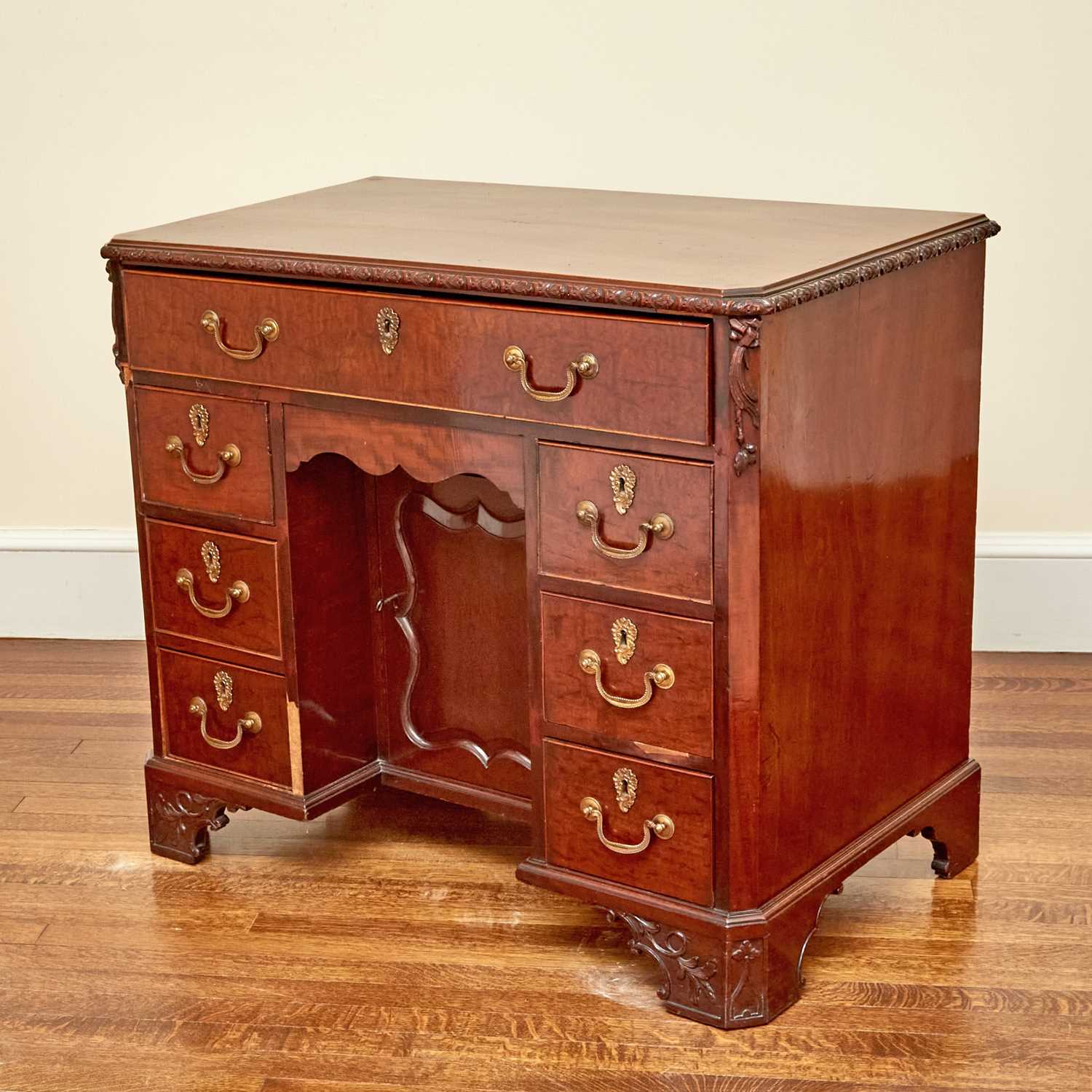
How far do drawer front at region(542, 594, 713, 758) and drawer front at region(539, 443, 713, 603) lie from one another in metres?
0.04

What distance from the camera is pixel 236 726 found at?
8.22 feet

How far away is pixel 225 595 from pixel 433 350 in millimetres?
523

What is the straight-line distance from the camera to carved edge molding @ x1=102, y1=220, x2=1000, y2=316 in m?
1.89

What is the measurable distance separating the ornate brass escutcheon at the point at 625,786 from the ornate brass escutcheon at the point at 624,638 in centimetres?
14

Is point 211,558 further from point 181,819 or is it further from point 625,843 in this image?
point 625,843

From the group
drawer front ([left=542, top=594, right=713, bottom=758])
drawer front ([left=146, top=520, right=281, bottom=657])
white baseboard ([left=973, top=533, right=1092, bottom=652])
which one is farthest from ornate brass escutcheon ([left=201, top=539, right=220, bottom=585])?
white baseboard ([left=973, top=533, right=1092, bottom=652])

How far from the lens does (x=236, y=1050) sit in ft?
6.99

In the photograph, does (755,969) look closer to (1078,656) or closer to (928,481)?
(928,481)

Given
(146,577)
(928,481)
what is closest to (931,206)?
(928,481)

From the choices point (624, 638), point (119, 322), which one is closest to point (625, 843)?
point (624, 638)

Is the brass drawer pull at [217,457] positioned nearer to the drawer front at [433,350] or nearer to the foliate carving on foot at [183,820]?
the drawer front at [433,350]

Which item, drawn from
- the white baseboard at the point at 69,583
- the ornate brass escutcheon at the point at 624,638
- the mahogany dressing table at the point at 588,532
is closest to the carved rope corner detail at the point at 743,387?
the mahogany dressing table at the point at 588,532

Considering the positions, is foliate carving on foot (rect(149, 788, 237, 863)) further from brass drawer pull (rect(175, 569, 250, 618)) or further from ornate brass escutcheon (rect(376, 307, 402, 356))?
ornate brass escutcheon (rect(376, 307, 402, 356))

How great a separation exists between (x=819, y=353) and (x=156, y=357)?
89cm
